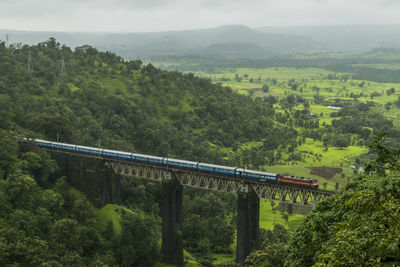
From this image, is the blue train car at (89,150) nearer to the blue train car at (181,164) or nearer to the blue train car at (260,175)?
the blue train car at (181,164)

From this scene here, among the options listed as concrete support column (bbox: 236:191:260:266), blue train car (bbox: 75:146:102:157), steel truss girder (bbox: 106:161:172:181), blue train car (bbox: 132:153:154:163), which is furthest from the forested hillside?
concrete support column (bbox: 236:191:260:266)

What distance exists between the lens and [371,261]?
57.5 feet

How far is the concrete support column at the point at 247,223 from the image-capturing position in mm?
48094

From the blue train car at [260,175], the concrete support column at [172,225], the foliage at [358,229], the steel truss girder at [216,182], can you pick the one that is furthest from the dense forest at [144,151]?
the steel truss girder at [216,182]

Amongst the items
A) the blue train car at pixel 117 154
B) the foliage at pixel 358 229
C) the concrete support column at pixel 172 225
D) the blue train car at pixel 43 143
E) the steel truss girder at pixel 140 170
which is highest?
the foliage at pixel 358 229

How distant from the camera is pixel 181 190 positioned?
53.9 metres

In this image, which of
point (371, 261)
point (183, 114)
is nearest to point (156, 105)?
point (183, 114)

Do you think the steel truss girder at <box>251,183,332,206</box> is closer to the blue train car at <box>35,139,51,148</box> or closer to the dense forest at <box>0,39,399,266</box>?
the dense forest at <box>0,39,399,266</box>

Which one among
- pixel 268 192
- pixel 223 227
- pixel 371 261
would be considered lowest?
pixel 223 227

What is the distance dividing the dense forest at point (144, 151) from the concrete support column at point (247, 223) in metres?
7.11

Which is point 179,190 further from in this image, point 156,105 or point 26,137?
point 156,105

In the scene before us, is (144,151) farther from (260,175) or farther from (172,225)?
(260,175)

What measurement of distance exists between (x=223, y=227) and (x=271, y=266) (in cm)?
2586

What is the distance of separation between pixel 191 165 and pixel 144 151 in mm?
37872
